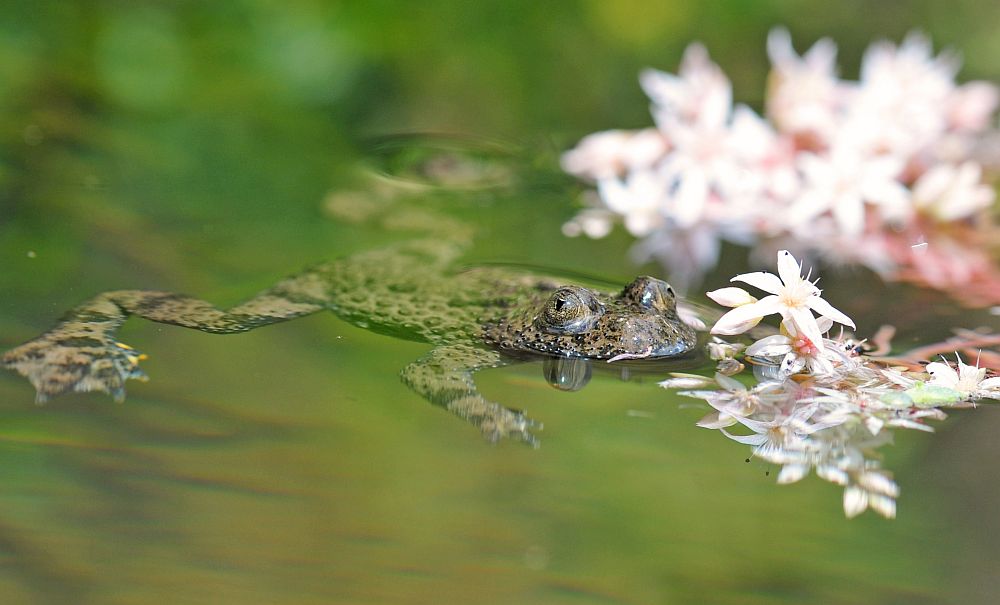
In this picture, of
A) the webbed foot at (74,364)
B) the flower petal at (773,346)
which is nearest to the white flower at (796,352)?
the flower petal at (773,346)

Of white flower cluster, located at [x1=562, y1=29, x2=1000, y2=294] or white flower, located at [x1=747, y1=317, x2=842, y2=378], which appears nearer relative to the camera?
white flower, located at [x1=747, y1=317, x2=842, y2=378]

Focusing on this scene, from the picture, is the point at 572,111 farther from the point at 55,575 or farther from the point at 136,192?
the point at 55,575

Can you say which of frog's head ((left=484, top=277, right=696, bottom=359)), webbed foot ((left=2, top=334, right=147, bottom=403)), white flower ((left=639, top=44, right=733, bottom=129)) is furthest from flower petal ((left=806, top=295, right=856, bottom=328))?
webbed foot ((left=2, top=334, right=147, bottom=403))

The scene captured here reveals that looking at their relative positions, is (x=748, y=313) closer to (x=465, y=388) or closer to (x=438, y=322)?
(x=465, y=388)

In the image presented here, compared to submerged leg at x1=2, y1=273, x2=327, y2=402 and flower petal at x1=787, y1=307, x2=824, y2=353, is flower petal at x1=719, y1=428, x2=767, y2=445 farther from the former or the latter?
submerged leg at x1=2, y1=273, x2=327, y2=402

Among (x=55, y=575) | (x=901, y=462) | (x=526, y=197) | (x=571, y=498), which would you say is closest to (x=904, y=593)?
(x=901, y=462)

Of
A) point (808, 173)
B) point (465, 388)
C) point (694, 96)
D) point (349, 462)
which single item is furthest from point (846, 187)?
point (349, 462)

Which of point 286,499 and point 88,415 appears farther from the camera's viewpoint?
point 88,415
